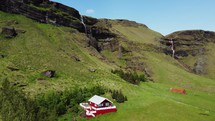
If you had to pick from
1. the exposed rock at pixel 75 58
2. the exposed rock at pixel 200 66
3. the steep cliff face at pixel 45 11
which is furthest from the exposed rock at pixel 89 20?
the exposed rock at pixel 200 66

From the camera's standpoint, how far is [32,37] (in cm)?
10994

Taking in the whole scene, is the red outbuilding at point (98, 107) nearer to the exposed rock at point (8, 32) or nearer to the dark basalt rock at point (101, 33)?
the exposed rock at point (8, 32)

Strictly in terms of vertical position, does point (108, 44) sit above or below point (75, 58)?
above

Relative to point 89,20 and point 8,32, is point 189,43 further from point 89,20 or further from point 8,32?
point 8,32

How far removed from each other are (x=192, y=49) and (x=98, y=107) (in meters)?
141

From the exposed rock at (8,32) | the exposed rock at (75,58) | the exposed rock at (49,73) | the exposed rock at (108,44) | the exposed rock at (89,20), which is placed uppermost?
the exposed rock at (89,20)

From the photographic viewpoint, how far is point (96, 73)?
98.1 meters

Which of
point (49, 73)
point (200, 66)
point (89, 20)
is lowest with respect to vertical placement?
point (200, 66)

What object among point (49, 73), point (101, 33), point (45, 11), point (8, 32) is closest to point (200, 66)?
point (101, 33)

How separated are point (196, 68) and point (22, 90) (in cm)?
13110

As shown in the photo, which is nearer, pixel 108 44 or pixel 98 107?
pixel 98 107

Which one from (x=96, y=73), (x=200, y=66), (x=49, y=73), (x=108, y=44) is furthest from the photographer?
(x=200, y=66)

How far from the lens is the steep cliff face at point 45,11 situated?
123 meters

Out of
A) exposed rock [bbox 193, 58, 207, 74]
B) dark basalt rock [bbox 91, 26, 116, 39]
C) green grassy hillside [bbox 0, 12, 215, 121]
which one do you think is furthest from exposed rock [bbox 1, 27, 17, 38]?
exposed rock [bbox 193, 58, 207, 74]
